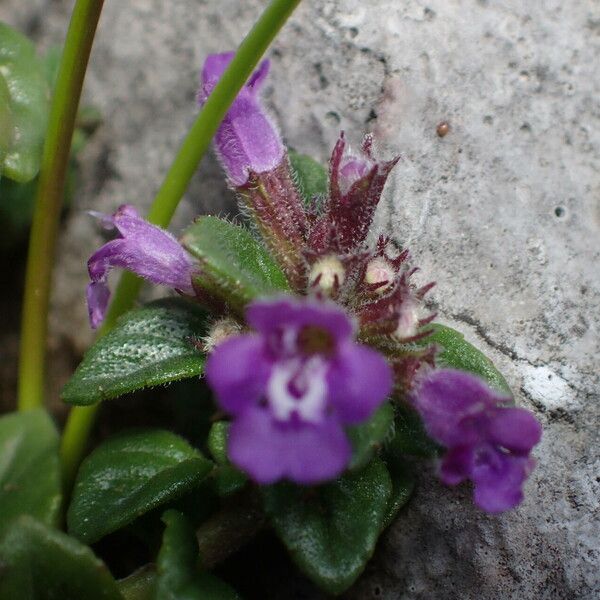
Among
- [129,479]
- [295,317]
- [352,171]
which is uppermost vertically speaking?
[352,171]

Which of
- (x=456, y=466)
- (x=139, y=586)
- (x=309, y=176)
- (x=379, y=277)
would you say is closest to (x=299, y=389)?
(x=456, y=466)

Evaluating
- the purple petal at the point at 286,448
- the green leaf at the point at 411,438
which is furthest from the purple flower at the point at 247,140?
the purple petal at the point at 286,448

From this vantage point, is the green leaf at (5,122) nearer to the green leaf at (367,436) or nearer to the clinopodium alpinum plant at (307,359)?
the clinopodium alpinum plant at (307,359)

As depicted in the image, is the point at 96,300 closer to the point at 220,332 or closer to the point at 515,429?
the point at 220,332

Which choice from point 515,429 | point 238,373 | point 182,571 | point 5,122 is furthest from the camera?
point 5,122

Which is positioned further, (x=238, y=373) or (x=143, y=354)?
(x=143, y=354)

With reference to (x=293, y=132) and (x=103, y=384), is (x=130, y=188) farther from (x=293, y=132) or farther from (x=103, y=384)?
(x=103, y=384)

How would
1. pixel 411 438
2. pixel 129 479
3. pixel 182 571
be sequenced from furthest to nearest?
pixel 129 479 → pixel 411 438 → pixel 182 571
